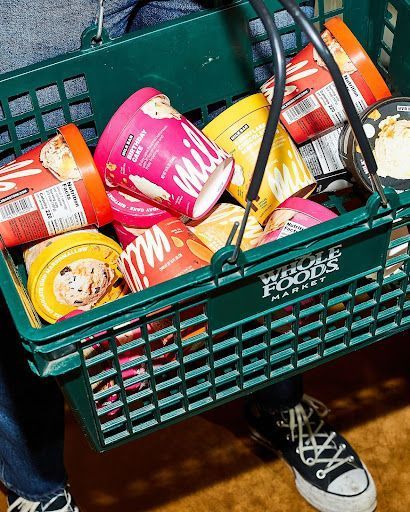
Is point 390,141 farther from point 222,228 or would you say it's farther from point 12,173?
point 12,173

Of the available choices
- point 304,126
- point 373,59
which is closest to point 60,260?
point 304,126

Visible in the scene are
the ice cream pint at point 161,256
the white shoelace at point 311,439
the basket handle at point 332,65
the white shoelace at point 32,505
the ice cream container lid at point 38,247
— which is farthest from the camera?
the white shoelace at point 311,439

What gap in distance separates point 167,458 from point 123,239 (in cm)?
51

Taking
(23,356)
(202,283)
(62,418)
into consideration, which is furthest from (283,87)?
(62,418)

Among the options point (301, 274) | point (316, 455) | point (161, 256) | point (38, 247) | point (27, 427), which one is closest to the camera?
point (301, 274)

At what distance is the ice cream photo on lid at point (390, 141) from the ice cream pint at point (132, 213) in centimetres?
26

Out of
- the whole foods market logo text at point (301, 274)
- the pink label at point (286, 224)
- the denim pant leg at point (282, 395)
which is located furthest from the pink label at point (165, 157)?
the denim pant leg at point (282, 395)

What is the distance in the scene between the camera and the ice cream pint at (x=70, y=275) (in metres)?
1.00

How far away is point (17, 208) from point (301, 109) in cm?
40

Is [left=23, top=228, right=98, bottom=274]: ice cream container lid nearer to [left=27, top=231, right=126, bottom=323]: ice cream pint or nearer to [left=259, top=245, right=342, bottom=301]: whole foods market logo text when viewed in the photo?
[left=27, top=231, right=126, bottom=323]: ice cream pint

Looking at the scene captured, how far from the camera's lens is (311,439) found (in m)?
1.46

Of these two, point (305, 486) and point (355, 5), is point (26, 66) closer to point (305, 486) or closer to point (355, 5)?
point (355, 5)

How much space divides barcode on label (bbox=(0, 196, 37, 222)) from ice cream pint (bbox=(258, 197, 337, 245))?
0.28 meters

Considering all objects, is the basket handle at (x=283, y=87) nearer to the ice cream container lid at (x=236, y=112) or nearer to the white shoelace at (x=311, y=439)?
the ice cream container lid at (x=236, y=112)
